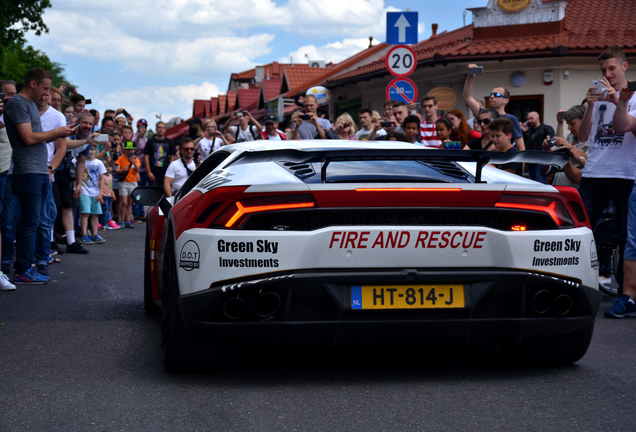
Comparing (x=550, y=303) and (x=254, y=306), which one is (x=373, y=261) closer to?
(x=254, y=306)

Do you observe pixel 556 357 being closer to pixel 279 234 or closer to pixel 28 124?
pixel 279 234

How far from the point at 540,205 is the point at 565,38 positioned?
817 inches

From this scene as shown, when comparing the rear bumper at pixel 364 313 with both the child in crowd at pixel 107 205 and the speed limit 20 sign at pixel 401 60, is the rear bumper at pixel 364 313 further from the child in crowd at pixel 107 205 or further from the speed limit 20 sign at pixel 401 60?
the child in crowd at pixel 107 205

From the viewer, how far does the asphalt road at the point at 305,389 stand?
3775 millimetres

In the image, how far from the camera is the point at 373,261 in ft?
13.9

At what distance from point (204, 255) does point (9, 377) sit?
1.29 metres

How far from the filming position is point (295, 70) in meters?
55.0

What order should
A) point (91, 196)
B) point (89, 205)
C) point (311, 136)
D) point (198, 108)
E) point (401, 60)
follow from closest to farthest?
point (311, 136) → point (89, 205) → point (91, 196) → point (401, 60) → point (198, 108)

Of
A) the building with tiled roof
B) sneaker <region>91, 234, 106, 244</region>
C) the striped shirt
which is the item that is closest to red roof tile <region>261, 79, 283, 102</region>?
the building with tiled roof

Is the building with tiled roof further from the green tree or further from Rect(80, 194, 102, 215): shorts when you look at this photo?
the green tree

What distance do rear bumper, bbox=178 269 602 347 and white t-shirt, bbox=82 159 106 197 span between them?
9.93 meters

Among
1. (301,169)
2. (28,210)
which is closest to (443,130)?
(28,210)

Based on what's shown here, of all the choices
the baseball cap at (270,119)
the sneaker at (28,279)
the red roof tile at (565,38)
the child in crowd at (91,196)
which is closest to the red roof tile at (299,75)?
the red roof tile at (565,38)

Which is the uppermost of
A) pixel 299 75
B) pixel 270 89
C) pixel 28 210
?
pixel 299 75
